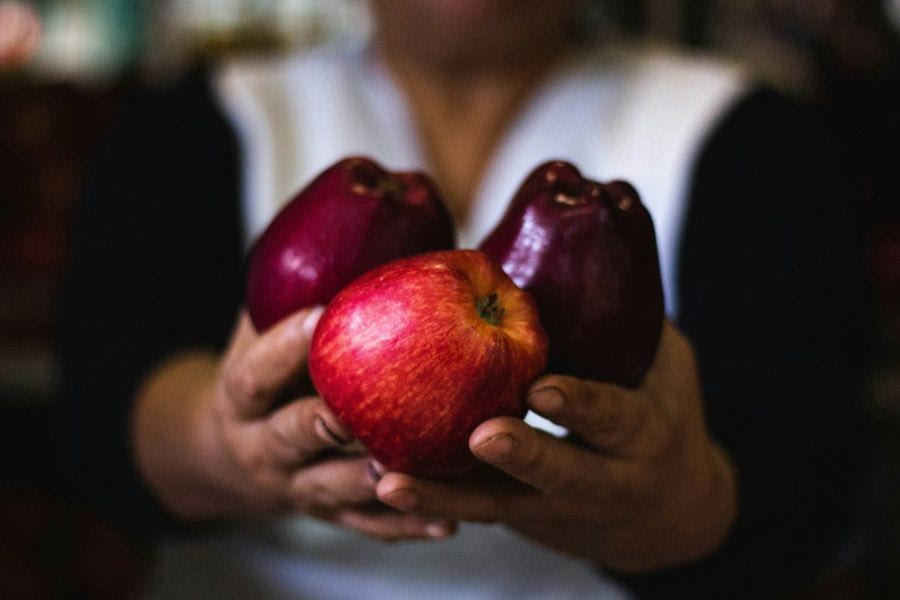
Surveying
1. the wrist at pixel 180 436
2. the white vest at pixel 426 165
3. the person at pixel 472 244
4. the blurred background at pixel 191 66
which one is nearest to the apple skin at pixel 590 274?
the person at pixel 472 244

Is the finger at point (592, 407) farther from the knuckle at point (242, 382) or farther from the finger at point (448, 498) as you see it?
the knuckle at point (242, 382)

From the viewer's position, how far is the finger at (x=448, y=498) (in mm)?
467

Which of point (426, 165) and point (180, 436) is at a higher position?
point (426, 165)

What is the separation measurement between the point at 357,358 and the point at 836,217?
0.64 m

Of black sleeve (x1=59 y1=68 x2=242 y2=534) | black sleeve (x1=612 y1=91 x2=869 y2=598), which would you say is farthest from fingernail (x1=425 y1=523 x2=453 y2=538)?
black sleeve (x1=59 y1=68 x2=242 y2=534)

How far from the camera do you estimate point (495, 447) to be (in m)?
0.44

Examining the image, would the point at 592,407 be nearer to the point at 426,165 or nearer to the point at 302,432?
the point at 302,432

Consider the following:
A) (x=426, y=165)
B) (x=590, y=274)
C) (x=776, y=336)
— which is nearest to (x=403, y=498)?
(x=590, y=274)

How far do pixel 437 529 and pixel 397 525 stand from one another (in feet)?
0.08

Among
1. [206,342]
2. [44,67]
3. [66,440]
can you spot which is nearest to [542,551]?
[206,342]

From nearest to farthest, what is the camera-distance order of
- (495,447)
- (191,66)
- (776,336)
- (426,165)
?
(495,447), (776,336), (426,165), (191,66)

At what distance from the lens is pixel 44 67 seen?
7.94 ft

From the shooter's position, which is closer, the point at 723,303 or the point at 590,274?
the point at 590,274

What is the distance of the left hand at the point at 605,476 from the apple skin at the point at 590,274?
0.03 meters
